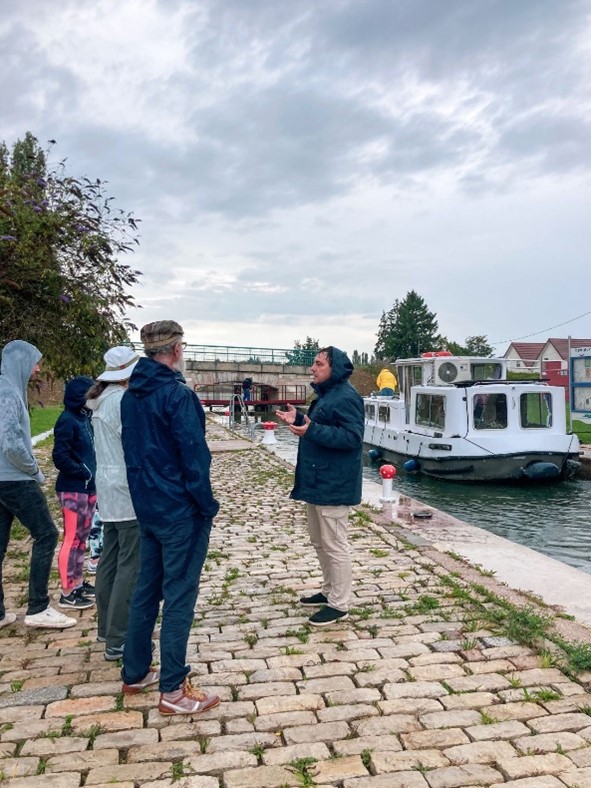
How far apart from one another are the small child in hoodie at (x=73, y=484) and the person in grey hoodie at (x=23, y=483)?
44 cm

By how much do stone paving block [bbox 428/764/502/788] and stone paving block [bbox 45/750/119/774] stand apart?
1.45 meters

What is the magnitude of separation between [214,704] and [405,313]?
8247 centimetres

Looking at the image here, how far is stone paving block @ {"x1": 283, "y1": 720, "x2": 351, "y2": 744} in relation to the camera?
3.47m

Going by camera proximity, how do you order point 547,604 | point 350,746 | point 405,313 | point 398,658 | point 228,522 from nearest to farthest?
1. point 350,746
2. point 398,658
3. point 547,604
4. point 228,522
5. point 405,313

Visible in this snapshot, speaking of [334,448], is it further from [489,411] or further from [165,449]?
[489,411]

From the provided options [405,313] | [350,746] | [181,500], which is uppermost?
[405,313]

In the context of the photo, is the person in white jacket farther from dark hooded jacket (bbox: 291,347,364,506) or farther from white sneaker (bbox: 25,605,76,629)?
dark hooded jacket (bbox: 291,347,364,506)

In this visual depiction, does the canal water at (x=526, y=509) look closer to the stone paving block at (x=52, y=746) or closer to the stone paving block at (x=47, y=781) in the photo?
the stone paving block at (x=52, y=746)

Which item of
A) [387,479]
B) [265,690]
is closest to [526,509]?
[387,479]

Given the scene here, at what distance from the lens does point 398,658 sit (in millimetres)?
4465

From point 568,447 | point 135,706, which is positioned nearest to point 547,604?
point 135,706

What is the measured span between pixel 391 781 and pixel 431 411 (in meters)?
15.7

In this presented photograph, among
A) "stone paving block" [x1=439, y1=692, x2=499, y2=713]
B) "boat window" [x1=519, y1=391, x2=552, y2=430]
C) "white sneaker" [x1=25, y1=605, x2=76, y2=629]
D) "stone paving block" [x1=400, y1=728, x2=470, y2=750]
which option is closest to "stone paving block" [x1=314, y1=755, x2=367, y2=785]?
"stone paving block" [x1=400, y1=728, x2=470, y2=750]

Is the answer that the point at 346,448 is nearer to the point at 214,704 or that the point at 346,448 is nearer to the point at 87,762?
the point at 214,704
